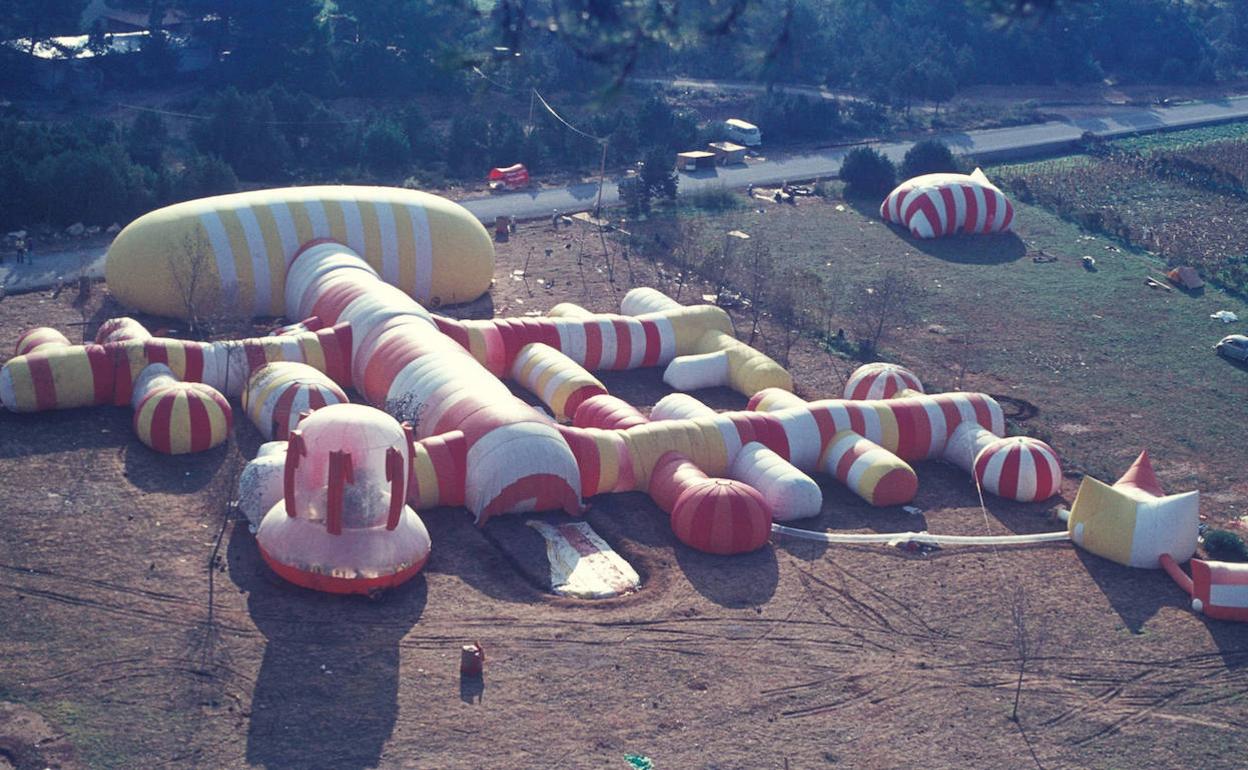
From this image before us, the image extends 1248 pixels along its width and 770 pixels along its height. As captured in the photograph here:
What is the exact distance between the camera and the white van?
42000 mm

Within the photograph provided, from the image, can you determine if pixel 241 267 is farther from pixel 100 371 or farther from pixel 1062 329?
pixel 1062 329

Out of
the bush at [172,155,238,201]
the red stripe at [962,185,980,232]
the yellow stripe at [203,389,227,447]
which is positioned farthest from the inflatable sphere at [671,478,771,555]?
the red stripe at [962,185,980,232]

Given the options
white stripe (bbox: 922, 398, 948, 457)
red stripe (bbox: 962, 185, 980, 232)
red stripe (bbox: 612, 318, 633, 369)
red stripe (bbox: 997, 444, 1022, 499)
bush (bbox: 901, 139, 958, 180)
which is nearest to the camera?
red stripe (bbox: 997, 444, 1022, 499)

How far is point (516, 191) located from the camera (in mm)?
35469

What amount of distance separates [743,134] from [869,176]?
6.12 meters

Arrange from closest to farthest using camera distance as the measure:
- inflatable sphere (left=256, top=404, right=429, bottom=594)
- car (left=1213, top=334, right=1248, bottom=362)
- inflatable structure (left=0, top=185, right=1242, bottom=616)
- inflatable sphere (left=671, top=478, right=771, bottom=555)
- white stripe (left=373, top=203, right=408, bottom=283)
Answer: inflatable sphere (left=256, top=404, right=429, bottom=594)
inflatable structure (left=0, top=185, right=1242, bottom=616)
inflatable sphere (left=671, top=478, right=771, bottom=555)
white stripe (left=373, top=203, right=408, bottom=283)
car (left=1213, top=334, right=1248, bottom=362)

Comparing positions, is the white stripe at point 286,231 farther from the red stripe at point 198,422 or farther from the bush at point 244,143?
the bush at point 244,143

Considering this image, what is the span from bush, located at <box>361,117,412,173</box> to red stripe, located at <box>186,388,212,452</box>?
1771 centimetres

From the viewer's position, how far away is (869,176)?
121ft

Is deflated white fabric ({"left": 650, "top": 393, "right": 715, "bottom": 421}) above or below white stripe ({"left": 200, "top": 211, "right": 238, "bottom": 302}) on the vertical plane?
below

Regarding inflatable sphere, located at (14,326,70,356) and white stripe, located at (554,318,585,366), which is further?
white stripe, located at (554,318,585,366)

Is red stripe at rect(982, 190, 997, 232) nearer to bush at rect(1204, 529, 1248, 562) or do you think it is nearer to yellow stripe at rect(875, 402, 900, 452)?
yellow stripe at rect(875, 402, 900, 452)

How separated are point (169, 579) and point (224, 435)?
3925 millimetres

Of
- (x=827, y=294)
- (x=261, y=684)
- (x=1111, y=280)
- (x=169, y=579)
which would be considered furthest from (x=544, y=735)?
(x=1111, y=280)
